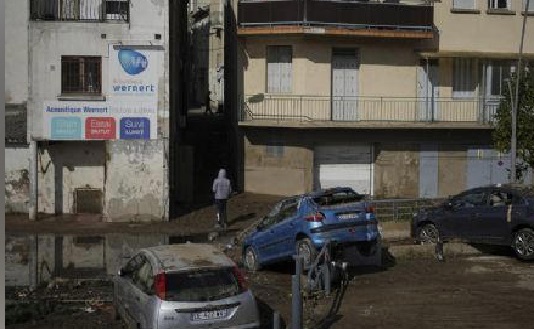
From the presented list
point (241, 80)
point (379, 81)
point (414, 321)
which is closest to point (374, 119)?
point (379, 81)

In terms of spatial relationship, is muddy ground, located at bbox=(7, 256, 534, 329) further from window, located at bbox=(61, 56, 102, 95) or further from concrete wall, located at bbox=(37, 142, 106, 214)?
window, located at bbox=(61, 56, 102, 95)

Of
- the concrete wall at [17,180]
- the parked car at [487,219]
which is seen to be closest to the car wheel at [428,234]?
the parked car at [487,219]

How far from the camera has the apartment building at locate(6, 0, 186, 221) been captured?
82.2 ft

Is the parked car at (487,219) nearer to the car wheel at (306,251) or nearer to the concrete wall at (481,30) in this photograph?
the car wheel at (306,251)

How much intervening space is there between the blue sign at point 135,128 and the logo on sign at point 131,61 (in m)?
1.58

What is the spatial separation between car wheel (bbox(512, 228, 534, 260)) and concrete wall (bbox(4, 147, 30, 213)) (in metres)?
16.2

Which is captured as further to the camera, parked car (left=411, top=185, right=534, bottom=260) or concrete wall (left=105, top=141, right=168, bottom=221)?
concrete wall (left=105, top=141, right=168, bottom=221)

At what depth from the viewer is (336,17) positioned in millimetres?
27938

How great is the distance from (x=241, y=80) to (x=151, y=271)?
19.5 m

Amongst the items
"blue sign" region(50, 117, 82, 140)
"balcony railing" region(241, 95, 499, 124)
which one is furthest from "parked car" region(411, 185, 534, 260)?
"blue sign" region(50, 117, 82, 140)

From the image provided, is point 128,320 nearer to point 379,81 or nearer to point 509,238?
point 509,238

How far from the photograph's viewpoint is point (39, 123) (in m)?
25.1

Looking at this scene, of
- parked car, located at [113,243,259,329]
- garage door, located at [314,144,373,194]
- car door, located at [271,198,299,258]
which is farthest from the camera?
garage door, located at [314,144,373,194]

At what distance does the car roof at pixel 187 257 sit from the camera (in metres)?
10.6
